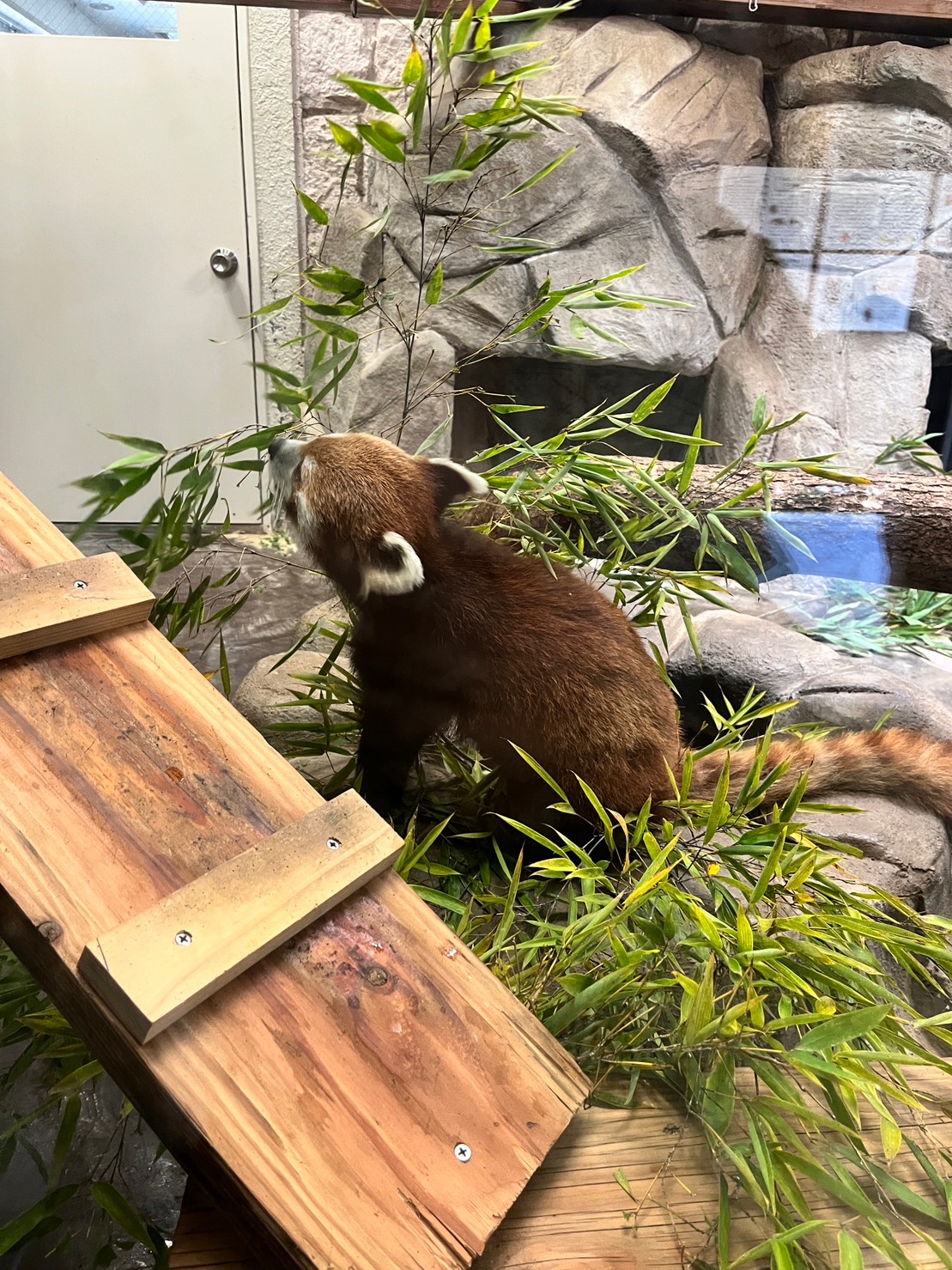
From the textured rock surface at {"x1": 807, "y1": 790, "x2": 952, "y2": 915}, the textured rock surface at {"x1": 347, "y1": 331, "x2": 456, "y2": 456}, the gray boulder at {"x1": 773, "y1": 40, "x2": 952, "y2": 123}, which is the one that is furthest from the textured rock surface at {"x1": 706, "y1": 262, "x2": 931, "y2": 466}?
the textured rock surface at {"x1": 807, "y1": 790, "x2": 952, "y2": 915}

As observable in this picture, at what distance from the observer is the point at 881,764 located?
81.9 inches

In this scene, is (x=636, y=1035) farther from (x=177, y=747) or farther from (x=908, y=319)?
(x=908, y=319)

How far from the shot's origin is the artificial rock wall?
109 inches

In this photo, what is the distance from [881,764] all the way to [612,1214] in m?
1.45

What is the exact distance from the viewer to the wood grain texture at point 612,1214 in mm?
994

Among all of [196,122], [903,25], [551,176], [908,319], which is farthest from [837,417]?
[196,122]

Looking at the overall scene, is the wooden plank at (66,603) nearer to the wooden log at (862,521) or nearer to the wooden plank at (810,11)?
the wooden log at (862,521)

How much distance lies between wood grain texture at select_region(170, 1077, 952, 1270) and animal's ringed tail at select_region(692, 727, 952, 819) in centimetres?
99

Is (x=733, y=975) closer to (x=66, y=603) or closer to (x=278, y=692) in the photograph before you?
(x=66, y=603)

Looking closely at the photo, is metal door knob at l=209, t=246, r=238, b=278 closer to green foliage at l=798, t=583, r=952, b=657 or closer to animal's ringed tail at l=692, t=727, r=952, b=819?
animal's ringed tail at l=692, t=727, r=952, b=819

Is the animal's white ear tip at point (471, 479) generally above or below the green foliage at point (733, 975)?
above

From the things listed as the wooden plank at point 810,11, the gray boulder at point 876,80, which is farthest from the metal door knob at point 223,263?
the gray boulder at point 876,80

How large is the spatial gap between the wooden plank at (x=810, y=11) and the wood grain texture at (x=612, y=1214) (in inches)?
112

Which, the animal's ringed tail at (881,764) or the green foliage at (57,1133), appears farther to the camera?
the animal's ringed tail at (881,764)
